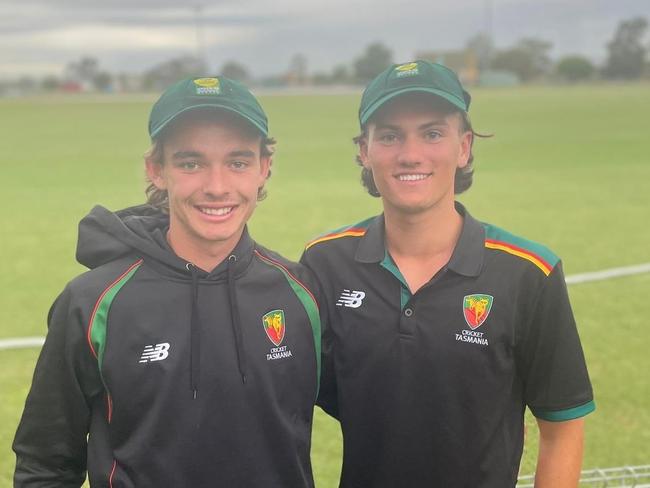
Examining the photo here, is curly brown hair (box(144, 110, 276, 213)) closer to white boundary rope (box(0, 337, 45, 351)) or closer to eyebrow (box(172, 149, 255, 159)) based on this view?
eyebrow (box(172, 149, 255, 159))

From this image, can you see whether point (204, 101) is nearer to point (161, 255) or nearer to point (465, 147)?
point (161, 255)

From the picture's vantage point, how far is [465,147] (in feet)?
8.38

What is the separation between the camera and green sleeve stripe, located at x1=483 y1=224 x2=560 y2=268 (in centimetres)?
237

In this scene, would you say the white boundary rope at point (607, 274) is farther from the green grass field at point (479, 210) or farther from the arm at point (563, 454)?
the arm at point (563, 454)

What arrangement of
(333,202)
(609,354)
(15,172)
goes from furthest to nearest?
(15,172) < (333,202) < (609,354)

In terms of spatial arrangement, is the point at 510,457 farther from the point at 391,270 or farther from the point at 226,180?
the point at 226,180

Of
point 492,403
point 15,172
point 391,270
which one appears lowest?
point 492,403

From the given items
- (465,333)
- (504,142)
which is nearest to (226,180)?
(465,333)

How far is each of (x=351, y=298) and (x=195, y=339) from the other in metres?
0.55

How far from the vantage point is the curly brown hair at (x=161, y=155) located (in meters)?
2.28

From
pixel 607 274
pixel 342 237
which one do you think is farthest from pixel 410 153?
pixel 607 274

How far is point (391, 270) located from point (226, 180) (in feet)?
2.03

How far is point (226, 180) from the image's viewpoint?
2268 mm

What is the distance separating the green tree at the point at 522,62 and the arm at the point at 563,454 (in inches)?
3688
